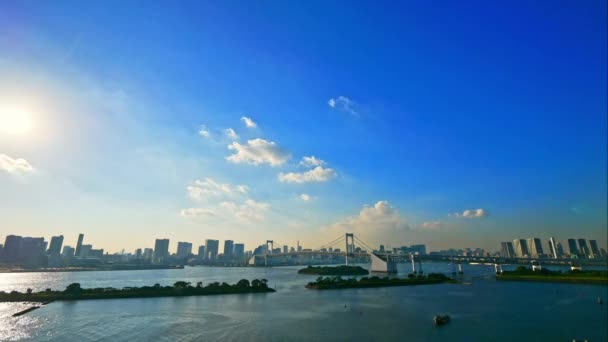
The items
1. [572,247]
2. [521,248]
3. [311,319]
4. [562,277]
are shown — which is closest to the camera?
[311,319]

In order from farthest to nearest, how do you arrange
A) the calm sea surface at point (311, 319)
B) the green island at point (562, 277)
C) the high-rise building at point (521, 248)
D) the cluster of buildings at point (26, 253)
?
the high-rise building at point (521, 248) → the cluster of buildings at point (26, 253) → the green island at point (562, 277) → the calm sea surface at point (311, 319)

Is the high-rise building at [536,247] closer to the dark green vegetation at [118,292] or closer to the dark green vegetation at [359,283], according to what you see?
the dark green vegetation at [359,283]

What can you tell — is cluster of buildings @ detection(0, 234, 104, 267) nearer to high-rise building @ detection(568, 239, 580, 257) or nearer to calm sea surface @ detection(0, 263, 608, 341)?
calm sea surface @ detection(0, 263, 608, 341)

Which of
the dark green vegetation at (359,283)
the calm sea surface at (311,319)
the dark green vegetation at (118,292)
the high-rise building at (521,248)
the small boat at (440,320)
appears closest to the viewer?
the calm sea surface at (311,319)

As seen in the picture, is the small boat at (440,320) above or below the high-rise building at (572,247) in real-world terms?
below

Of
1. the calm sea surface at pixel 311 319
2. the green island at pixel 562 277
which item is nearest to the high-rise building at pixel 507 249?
the green island at pixel 562 277

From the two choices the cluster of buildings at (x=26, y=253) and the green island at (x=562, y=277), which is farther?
the cluster of buildings at (x=26, y=253)

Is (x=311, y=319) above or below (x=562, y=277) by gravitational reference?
below

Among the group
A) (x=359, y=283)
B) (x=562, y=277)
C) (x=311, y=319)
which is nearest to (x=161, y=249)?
(x=359, y=283)

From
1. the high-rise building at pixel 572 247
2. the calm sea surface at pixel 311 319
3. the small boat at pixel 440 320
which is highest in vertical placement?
the high-rise building at pixel 572 247

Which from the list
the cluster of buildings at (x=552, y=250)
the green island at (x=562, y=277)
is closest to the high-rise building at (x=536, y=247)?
the cluster of buildings at (x=552, y=250)

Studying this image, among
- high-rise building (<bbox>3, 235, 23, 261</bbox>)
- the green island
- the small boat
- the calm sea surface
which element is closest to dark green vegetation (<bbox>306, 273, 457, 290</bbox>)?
the calm sea surface

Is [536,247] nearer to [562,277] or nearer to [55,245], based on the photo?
[562,277]
